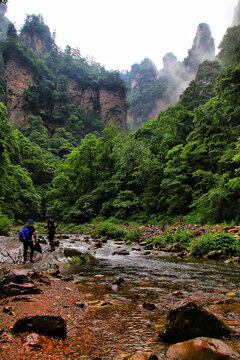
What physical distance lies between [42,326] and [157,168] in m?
20.2

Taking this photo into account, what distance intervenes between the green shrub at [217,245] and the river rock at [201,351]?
583 centimetres

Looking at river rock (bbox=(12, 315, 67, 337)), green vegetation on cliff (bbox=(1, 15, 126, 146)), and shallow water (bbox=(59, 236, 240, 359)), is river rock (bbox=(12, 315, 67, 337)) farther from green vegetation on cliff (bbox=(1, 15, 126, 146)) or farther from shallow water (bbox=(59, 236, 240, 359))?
green vegetation on cliff (bbox=(1, 15, 126, 146))

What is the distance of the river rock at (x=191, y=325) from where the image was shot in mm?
2119

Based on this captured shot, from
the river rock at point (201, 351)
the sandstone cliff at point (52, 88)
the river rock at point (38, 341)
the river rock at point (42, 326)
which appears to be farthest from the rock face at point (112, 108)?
the river rock at point (201, 351)

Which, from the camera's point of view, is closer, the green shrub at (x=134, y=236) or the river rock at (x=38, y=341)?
the river rock at (x=38, y=341)

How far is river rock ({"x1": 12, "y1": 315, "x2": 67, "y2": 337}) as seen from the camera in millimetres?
2191

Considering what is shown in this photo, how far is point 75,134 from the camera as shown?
5897 cm

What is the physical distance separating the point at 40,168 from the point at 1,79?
37852 millimetres

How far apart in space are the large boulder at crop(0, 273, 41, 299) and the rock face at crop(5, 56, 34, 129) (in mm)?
52996

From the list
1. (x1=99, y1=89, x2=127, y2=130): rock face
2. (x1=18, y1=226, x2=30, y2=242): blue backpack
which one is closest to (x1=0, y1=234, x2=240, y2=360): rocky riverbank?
(x1=18, y1=226, x2=30, y2=242): blue backpack

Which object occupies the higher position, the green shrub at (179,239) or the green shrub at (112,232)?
the green shrub at (179,239)

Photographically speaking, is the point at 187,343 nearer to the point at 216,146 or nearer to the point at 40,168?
the point at 216,146

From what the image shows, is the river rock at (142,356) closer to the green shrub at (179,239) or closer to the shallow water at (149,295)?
the shallow water at (149,295)

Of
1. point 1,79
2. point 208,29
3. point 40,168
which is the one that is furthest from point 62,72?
point 208,29
